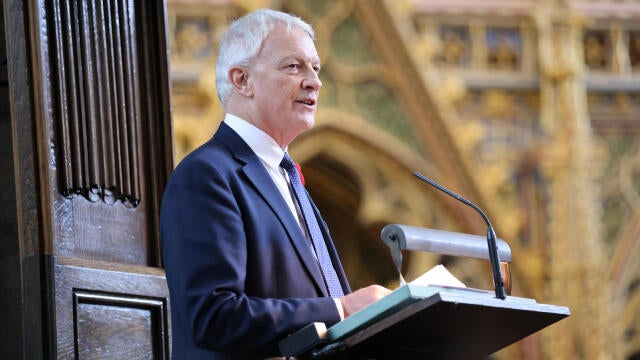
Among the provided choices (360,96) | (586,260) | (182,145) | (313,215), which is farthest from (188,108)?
(313,215)

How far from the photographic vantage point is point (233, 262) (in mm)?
1879

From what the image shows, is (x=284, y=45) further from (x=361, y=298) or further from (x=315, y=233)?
(x=361, y=298)

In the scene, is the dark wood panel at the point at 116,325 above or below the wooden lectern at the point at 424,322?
above

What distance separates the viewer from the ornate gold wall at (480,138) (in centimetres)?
595

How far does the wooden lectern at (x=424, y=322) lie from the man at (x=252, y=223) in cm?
8

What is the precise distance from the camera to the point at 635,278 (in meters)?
6.29

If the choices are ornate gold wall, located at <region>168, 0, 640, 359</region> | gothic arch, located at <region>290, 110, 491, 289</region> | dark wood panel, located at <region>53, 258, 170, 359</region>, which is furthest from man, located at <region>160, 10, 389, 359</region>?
gothic arch, located at <region>290, 110, 491, 289</region>

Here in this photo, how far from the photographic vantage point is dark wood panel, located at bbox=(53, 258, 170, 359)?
89.2 inches

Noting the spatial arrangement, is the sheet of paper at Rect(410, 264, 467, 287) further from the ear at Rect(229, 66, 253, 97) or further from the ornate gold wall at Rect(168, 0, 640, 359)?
the ornate gold wall at Rect(168, 0, 640, 359)

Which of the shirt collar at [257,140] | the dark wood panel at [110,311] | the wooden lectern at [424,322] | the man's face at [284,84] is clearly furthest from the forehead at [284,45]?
the dark wood panel at [110,311]

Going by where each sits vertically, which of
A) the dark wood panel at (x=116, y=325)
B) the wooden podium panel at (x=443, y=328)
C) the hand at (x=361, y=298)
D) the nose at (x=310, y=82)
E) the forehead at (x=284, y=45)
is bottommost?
the wooden podium panel at (x=443, y=328)

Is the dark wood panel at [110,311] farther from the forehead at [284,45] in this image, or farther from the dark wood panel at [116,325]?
the forehead at [284,45]

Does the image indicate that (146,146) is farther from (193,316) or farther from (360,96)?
(360,96)

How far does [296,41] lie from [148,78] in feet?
2.03
